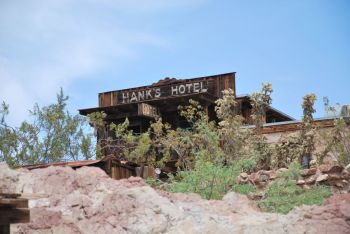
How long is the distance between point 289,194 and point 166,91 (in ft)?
42.3

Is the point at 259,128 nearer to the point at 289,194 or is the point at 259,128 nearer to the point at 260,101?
the point at 260,101

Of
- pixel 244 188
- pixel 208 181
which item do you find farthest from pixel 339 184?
pixel 208 181

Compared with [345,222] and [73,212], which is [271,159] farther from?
[73,212]

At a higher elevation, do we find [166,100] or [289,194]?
[166,100]

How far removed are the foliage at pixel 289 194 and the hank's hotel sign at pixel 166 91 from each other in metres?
11.0

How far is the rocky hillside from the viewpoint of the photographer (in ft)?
A: 31.0

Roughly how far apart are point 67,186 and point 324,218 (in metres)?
4.34

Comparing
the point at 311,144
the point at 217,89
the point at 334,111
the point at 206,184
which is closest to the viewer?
the point at 206,184

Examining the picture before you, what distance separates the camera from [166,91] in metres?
23.3

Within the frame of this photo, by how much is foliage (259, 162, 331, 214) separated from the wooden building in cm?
1064

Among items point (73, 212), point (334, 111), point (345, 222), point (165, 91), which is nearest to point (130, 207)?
point (73, 212)

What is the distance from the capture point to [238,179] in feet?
39.4

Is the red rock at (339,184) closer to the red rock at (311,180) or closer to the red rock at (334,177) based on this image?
the red rock at (334,177)

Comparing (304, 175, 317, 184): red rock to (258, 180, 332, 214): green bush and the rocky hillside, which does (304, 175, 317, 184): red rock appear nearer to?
(258, 180, 332, 214): green bush
